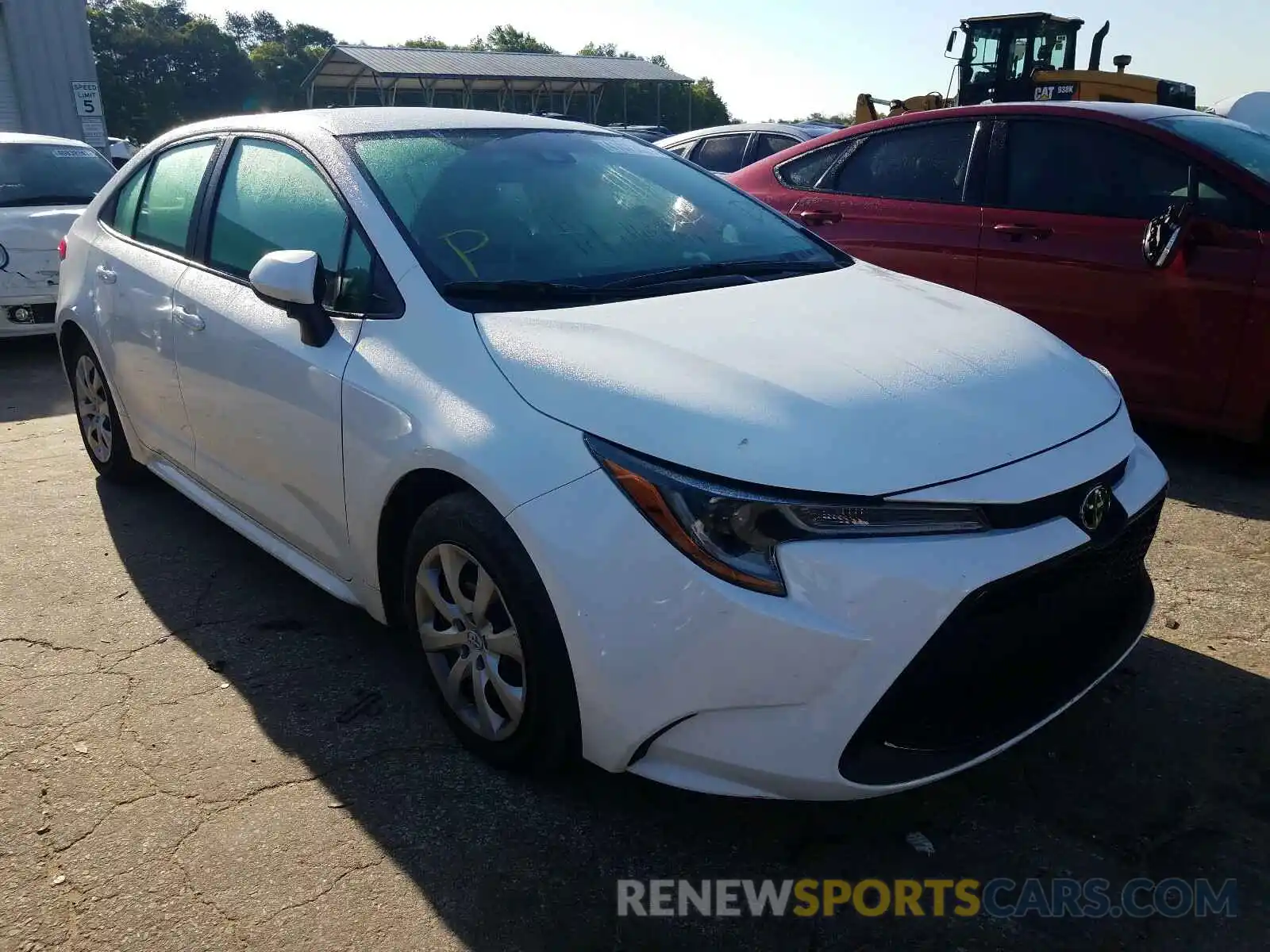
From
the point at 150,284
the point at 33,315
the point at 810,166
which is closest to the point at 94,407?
the point at 150,284

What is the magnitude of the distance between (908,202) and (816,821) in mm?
A: 3811

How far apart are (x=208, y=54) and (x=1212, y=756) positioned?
80491mm

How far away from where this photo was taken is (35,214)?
7324mm

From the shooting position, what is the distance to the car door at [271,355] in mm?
2756

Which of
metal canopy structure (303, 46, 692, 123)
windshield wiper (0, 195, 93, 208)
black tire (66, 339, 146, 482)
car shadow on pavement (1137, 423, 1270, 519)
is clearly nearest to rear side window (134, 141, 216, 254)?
black tire (66, 339, 146, 482)

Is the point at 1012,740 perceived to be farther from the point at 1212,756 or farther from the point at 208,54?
the point at 208,54

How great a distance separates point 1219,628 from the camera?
10.4ft

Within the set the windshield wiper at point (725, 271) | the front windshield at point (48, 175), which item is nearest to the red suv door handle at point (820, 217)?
the windshield wiper at point (725, 271)

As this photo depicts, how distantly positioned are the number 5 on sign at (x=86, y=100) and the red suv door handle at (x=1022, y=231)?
56.8 feet

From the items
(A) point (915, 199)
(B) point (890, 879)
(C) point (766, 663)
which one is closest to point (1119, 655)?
(B) point (890, 879)

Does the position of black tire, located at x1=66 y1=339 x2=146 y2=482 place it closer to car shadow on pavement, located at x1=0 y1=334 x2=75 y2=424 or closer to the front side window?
car shadow on pavement, located at x1=0 y1=334 x2=75 y2=424

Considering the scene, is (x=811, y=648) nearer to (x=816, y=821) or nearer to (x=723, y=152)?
(x=816, y=821)

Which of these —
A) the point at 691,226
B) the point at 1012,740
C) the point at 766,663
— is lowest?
the point at 1012,740

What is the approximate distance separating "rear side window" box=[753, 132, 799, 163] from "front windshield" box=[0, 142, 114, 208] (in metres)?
5.88
